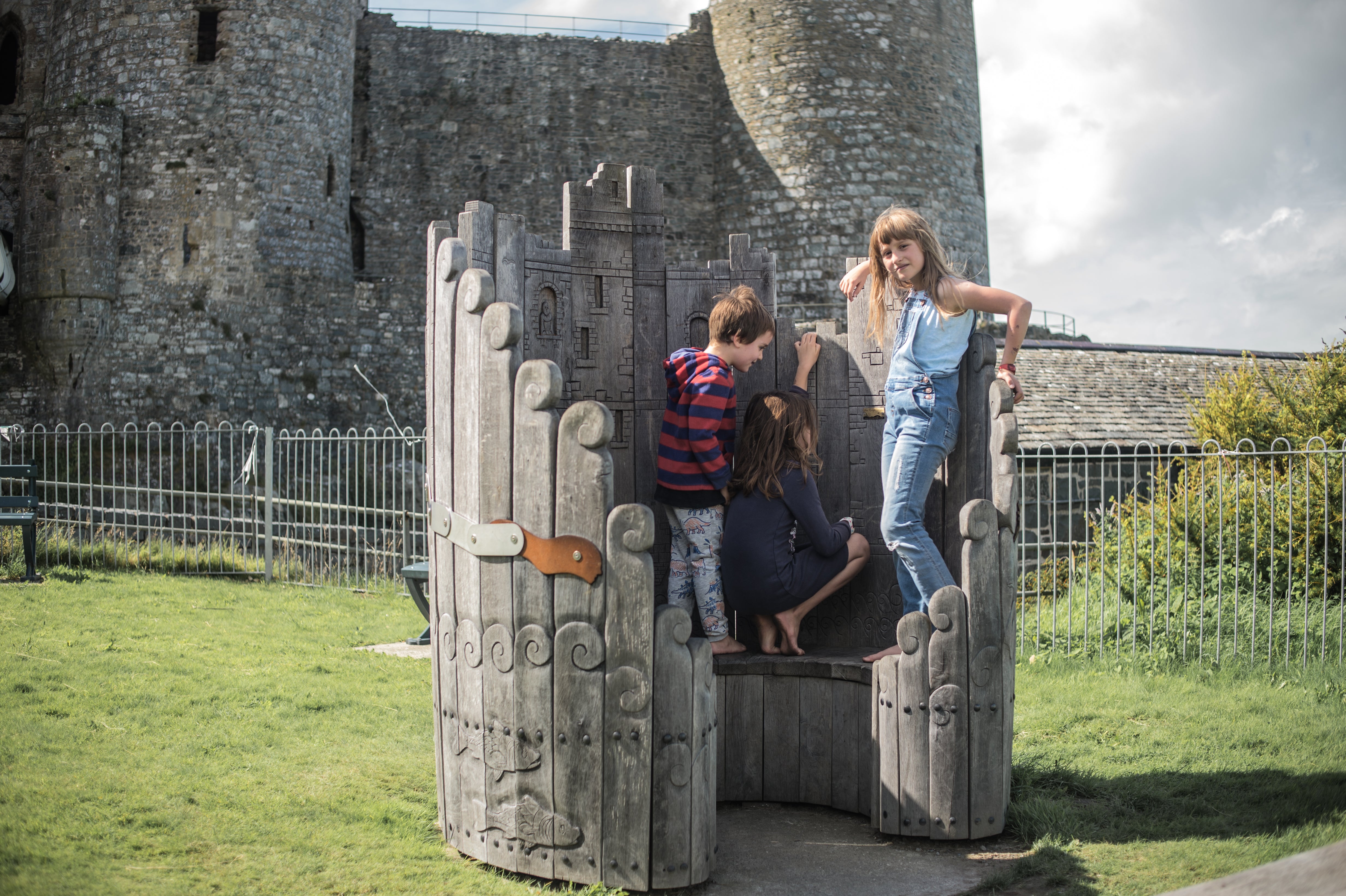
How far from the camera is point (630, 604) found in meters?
3.05

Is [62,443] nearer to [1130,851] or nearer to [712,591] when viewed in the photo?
[712,591]

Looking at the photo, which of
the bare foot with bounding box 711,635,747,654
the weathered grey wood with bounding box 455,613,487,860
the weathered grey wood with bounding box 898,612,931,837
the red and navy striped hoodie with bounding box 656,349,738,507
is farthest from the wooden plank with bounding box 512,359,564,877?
the weathered grey wood with bounding box 898,612,931,837

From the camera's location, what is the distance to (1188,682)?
6.21 meters

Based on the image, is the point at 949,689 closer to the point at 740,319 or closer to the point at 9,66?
the point at 740,319

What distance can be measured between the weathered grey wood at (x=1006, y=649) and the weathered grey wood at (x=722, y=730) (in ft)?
3.32

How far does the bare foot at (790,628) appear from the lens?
13.4ft

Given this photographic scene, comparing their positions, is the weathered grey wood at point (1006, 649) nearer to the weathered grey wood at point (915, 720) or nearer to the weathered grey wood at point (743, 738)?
the weathered grey wood at point (915, 720)

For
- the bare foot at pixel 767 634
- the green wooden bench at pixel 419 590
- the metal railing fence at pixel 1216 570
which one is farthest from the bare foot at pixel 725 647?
the metal railing fence at pixel 1216 570

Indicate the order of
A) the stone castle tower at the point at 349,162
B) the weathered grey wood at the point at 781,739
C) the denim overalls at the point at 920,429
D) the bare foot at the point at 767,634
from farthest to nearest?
the stone castle tower at the point at 349,162 → the bare foot at the point at 767,634 → the weathered grey wood at the point at 781,739 → the denim overalls at the point at 920,429

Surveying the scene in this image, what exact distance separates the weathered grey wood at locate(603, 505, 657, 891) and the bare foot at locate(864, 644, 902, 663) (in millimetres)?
1075

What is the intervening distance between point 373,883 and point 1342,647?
6.41 meters

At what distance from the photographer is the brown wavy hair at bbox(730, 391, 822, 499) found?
4012 millimetres

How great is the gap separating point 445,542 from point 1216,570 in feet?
26.3

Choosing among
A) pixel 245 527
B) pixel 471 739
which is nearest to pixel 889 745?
pixel 471 739
